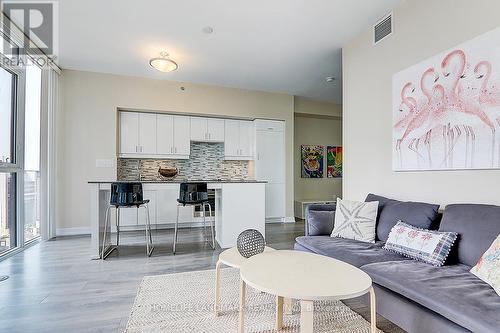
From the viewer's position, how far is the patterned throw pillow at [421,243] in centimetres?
178

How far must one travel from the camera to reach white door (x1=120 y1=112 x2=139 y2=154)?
4.87 metres

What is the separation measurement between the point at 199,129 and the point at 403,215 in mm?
4012

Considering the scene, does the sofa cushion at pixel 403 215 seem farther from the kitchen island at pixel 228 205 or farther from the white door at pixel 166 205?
the white door at pixel 166 205

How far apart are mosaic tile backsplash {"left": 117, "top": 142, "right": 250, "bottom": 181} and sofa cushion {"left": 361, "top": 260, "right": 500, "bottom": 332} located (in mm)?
4219

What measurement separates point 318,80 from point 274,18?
2.19 m

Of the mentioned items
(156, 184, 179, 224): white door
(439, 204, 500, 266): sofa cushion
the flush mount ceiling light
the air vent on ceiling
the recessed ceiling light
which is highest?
the recessed ceiling light

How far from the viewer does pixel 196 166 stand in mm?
5586

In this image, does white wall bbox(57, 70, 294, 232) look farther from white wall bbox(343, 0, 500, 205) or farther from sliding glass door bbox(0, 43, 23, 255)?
white wall bbox(343, 0, 500, 205)

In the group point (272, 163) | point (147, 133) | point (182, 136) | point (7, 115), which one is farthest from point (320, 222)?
point (7, 115)

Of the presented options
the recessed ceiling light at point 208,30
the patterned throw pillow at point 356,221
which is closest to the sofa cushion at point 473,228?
the patterned throw pillow at point 356,221

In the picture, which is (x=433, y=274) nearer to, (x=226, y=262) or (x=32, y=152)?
(x=226, y=262)

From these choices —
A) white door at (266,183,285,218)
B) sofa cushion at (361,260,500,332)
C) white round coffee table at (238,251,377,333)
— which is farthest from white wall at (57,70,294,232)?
sofa cushion at (361,260,500,332)

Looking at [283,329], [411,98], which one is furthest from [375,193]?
[283,329]

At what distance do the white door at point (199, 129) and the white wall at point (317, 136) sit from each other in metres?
2.31
